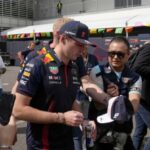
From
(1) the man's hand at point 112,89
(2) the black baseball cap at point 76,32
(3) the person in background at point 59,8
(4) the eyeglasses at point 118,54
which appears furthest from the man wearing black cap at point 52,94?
(3) the person in background at point 59,8

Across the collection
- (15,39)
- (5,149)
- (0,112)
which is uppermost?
(0,112)

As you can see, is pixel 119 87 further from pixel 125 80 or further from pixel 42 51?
pixel 42 51

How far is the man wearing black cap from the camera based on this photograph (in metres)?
2.98

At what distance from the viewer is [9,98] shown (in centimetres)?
221

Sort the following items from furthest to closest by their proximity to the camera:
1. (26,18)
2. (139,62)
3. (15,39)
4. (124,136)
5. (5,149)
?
(26,18) < (15,39) < (139,62) < (124,136) < (5,149)

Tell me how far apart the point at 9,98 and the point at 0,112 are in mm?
84

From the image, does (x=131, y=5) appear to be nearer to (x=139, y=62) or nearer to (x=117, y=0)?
(x=117, y=0)

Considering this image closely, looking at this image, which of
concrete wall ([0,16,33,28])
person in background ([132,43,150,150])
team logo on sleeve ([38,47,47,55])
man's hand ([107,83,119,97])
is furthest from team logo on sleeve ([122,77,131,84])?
concrete wall ([0,16,33,28])

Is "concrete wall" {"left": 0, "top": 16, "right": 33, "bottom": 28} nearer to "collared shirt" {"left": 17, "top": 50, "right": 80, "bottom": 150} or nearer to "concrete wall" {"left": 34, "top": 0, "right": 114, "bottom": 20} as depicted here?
"concrete wall" {"left": 34, "top": 0, "right": 114, "bottom": 20}

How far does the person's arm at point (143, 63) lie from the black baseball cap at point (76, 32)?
5.29 ft

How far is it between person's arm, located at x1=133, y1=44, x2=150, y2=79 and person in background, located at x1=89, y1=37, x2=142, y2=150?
2.14 ft

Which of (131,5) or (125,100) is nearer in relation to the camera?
(125,100)

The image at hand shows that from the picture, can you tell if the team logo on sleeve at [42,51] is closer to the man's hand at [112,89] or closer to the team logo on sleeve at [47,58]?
the team logo on sleeve at [47,58]

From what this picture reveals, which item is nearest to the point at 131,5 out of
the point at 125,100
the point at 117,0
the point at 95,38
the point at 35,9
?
the point at 117,0
